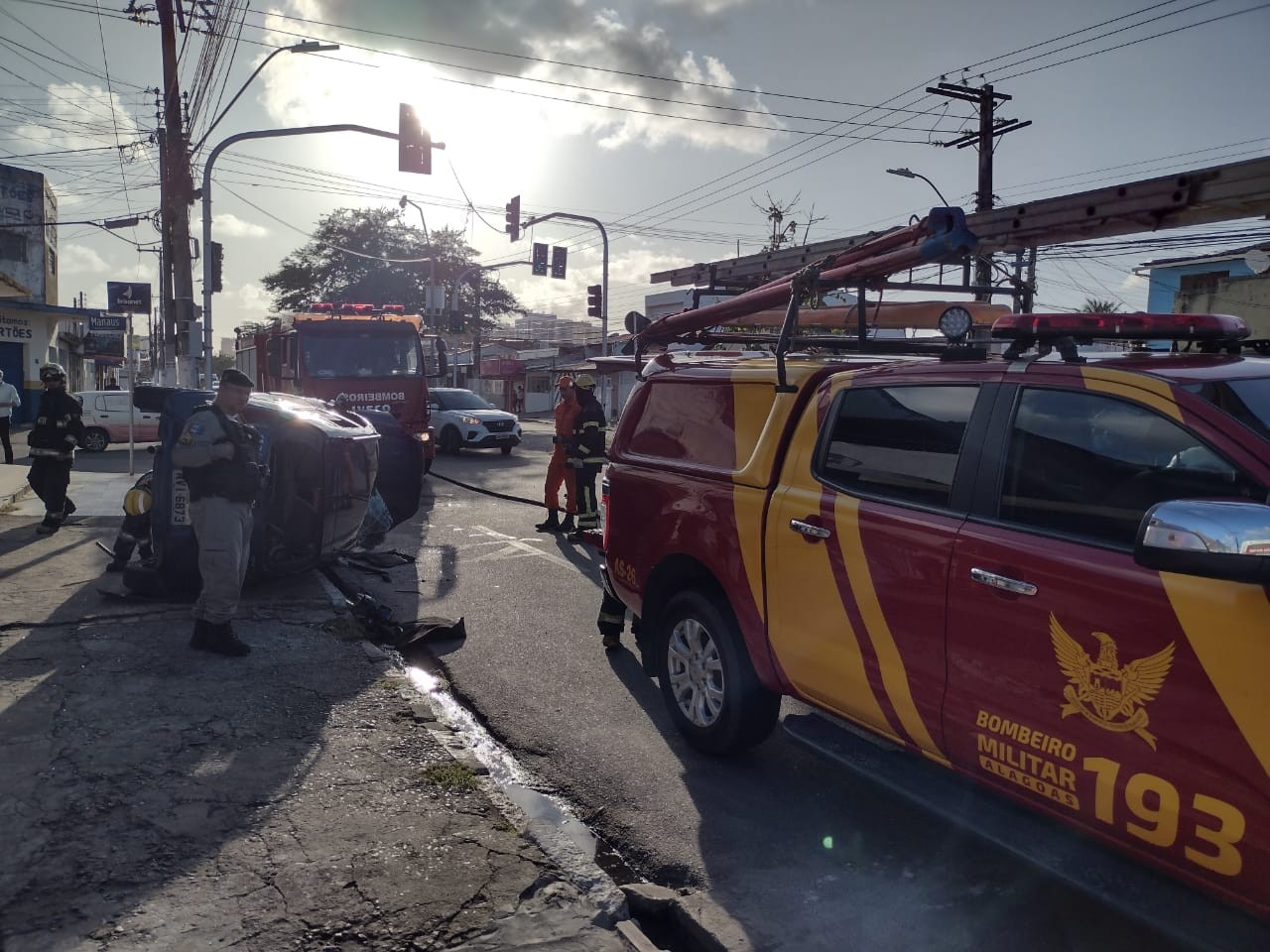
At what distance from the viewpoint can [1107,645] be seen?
2699mm

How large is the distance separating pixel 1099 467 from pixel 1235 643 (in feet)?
2.37

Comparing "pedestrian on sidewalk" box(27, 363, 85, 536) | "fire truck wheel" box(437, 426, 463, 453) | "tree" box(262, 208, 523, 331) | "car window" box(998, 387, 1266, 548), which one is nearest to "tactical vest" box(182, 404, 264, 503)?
"car window" box(998, 387, 1266, 548)

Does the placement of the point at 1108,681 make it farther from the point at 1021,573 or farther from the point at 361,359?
the point at 361,359

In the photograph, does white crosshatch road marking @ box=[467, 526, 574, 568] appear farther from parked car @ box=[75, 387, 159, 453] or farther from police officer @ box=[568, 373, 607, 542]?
parked car @ box=[75, 387, 159, 453]

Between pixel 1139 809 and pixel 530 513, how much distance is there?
10253 millimetres

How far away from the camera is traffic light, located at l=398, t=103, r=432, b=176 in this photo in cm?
1598

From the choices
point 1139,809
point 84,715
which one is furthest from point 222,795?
point 1139,809

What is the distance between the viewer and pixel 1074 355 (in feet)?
10.7

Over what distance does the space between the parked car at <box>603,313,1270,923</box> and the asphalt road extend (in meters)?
0.33

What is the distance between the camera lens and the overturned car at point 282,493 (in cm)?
671

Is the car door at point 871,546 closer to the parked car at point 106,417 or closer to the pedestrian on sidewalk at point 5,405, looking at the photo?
the pedestrian on sidewalk at point 5,405

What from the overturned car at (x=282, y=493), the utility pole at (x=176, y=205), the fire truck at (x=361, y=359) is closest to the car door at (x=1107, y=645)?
the overturned car at (x=282, y=493)

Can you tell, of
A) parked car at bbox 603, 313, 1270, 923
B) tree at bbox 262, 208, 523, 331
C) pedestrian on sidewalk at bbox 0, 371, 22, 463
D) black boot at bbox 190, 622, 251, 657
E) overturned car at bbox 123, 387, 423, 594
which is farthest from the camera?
tree at bbox 262, 208, 523, 331

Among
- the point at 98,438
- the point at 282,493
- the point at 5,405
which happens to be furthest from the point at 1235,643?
the point at 98,438
